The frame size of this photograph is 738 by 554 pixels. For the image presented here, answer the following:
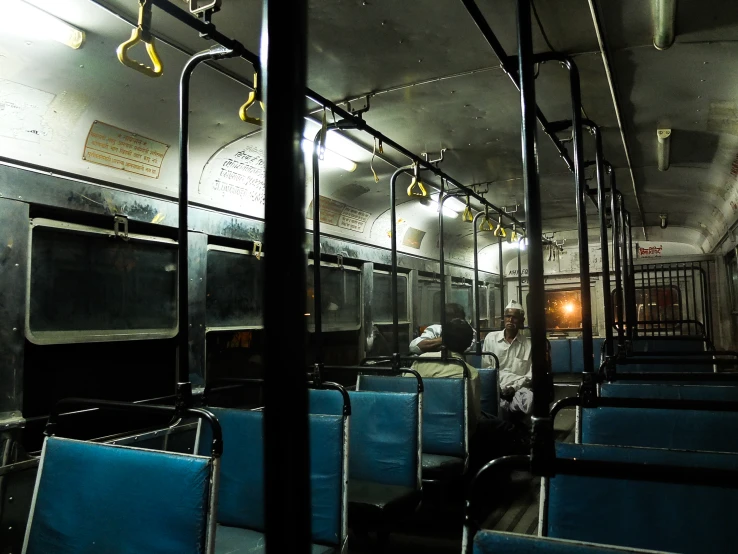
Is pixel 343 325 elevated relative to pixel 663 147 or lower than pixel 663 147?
lower

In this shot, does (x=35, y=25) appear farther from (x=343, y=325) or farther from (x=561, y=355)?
(x=561, y=355)

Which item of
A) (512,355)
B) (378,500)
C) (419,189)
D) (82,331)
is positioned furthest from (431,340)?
(82,331)

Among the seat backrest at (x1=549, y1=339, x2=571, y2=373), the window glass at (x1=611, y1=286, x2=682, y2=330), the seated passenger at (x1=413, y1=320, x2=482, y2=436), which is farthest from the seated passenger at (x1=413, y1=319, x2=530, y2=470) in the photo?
the window glass at (x1=611, y1=286, x2=682, y2=330)

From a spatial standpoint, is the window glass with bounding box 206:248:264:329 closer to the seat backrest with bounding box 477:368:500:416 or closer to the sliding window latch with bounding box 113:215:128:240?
the sliding window latch with bounding box 113:215:128:240

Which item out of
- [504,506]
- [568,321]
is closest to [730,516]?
[504,506]

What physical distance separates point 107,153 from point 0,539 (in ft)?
6.83

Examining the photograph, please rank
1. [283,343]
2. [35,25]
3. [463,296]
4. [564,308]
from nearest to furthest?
1. [283,343]
2. [35,25]
3. [463,296]
4. [564,308]

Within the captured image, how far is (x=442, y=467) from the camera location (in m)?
3.20

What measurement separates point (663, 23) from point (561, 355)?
17.9 ft

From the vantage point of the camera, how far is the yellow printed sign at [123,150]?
2.98m

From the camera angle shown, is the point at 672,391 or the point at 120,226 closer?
the point at 672,391

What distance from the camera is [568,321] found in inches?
422

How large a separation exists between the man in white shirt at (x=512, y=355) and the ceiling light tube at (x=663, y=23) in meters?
2.82

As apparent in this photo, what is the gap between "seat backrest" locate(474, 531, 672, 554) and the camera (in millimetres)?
996
